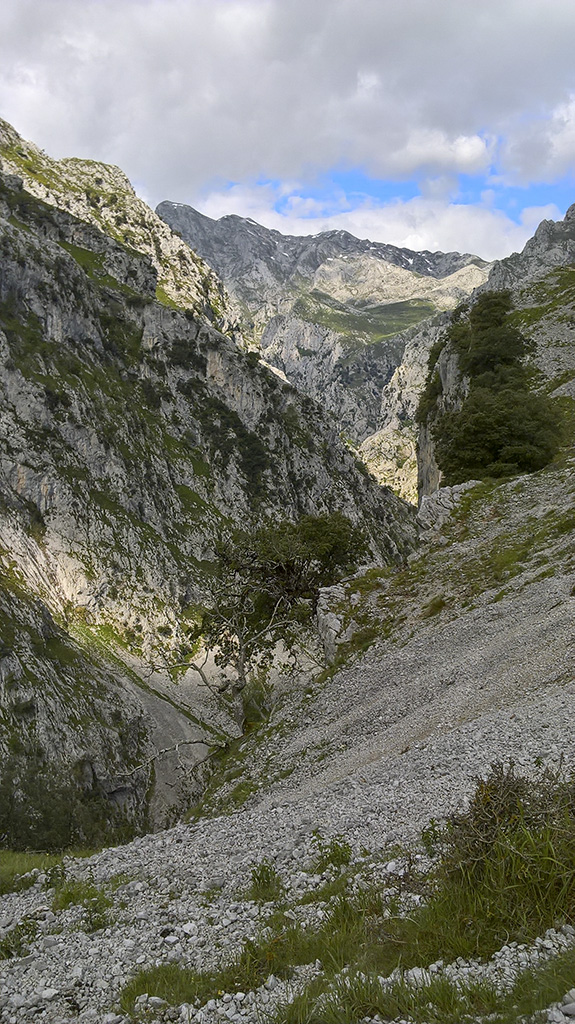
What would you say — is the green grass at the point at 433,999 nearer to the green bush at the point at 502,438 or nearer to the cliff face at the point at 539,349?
the green bush at the point at 502,438

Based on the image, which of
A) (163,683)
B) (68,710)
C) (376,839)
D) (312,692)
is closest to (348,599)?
(312,692)

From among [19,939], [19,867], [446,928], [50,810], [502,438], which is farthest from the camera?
[50,810]

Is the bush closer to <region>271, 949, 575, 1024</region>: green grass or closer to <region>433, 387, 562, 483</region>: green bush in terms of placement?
<region>433, 387, 562, 483</region>: green bush

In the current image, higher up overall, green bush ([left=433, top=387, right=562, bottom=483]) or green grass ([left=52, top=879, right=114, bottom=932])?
green bush ([left=433, top=387, right=562, bottom=483])

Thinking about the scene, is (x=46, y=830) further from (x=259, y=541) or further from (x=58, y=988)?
(x=58, y=988)

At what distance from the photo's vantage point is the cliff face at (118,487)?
3051 inches

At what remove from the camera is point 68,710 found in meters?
75.0

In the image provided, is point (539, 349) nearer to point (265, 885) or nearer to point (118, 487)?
point (265, 885)

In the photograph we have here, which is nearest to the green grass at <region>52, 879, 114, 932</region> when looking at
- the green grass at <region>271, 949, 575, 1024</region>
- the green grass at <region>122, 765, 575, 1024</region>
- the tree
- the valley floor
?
Answer: the valley floor

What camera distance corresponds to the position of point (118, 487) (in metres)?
123

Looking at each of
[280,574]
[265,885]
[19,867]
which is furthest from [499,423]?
[19,867]

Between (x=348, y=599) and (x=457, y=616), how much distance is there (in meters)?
8.47

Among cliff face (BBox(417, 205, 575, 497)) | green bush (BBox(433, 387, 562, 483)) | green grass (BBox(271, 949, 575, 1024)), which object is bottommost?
green grass (BBox(271, 949, 575, 1024))

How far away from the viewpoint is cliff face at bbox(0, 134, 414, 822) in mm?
77500
